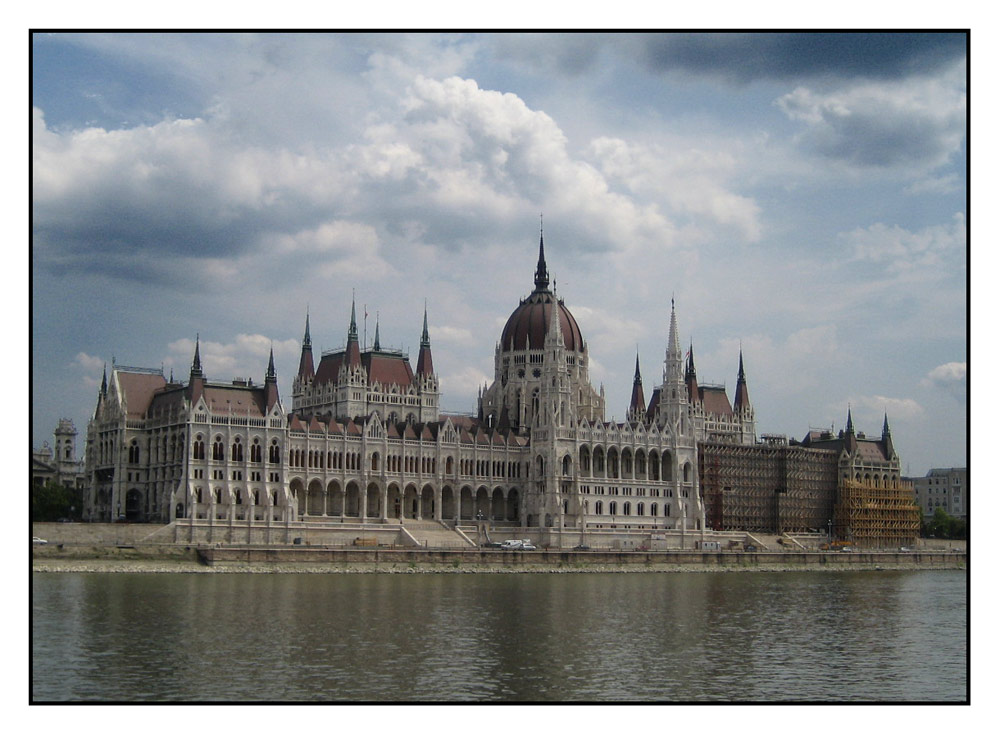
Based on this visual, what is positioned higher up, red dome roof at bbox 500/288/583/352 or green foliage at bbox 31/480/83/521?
red dome roof at bbox 500/288/583/352

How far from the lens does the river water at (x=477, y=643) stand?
43594 mm

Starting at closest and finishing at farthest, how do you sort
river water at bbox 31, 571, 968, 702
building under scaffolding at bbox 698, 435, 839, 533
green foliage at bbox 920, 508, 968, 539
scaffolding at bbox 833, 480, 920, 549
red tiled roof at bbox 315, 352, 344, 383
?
river water at bbox 31, 571, 968, 702 → red tiled roof at bbox 315, 352, 344, 383 → building under scaffolding at bbox 698, 435, 839, 533 → scaffolding at bbox 833, 480, 920, 549 → green foliage at bbox 920, 508, 968, 539

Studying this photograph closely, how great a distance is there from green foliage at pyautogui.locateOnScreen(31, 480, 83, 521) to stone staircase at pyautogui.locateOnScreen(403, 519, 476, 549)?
91.9 ft

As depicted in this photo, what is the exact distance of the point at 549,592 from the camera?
276ft

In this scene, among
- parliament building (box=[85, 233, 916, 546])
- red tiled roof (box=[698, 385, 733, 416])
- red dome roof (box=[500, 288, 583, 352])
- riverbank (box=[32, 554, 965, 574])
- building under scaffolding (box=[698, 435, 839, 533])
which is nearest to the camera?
riverbank (box=[32, 554, 965, 574])


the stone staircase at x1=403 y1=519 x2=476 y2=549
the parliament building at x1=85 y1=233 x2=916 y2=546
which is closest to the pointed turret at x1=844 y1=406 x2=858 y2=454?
the parliament building at x1=85 y1=233 x2=916 y2=546

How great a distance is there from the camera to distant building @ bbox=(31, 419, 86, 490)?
15323 cm

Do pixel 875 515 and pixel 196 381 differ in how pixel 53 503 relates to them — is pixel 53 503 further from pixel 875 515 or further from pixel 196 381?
pixel 875 515

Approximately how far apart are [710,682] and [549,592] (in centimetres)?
3819

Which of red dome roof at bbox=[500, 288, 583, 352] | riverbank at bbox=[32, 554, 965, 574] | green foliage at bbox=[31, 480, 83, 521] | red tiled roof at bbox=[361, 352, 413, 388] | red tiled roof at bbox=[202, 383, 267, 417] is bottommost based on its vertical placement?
riverbank at bbox=[32, 554, 965, 574]

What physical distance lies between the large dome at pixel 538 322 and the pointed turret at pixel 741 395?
112 ft

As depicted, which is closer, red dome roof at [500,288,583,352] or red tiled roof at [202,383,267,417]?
red tiled roof at [202,383,267,417]

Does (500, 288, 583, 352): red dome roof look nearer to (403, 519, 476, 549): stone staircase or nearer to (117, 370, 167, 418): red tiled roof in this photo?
(403, 519, 476, 549): stone staircase
